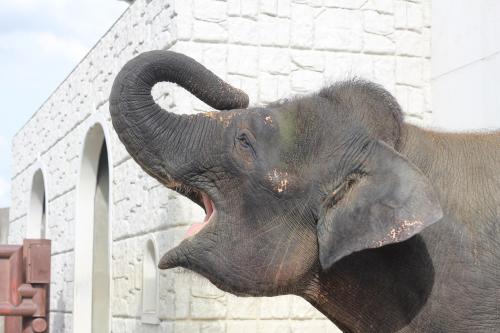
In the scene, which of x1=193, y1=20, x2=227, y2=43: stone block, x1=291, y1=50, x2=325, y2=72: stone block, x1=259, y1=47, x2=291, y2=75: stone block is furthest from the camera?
x1=291, y1=50, x2=325, y2=72: stone block

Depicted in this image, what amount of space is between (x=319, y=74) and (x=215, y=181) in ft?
16.8

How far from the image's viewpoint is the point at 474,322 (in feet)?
9.72

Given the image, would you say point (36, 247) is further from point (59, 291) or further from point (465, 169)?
point (465, 169)

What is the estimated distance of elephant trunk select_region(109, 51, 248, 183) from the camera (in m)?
3.31

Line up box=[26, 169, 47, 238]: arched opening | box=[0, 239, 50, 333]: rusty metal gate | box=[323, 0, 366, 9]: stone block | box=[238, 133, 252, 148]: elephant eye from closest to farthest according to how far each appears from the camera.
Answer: box=[238, 133, 252, 148]: elephant eye < box=[323, 0, 366, 9]: stone block < box=[0, 239, 50, 333]: rusty metal gate < box=[26, 169, 47, 238]: arched opening

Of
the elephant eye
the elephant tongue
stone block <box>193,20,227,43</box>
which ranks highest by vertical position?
stone block <box>193,20,227,43</box>

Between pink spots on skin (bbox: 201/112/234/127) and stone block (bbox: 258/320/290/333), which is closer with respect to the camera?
pink spots on skin (bbox: 201/112/234/127)

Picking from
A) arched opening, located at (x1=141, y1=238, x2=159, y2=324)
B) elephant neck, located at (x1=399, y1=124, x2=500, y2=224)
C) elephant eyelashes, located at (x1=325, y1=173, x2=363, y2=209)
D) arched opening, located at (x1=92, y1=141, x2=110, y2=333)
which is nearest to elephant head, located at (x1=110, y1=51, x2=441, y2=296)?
elephant eyelashes, located at (x1=325, y1=173, x2=363, y2=209)

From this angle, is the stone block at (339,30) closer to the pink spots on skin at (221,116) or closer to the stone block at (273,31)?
the stone block at (273,31)

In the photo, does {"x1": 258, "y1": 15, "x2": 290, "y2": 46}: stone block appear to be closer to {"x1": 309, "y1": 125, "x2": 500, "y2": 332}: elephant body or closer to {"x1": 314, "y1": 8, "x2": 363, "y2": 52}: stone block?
{"x1": 314, "y1": 8, "x2": 363, "y2": 52}: stone block

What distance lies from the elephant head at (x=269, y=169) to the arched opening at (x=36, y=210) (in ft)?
44.9

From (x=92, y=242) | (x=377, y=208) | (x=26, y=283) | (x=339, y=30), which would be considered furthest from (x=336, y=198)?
(x=92, y=242)

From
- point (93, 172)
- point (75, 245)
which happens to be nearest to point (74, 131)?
point (93, 172)

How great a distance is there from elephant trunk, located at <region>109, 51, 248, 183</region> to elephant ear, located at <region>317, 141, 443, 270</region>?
541 mm
